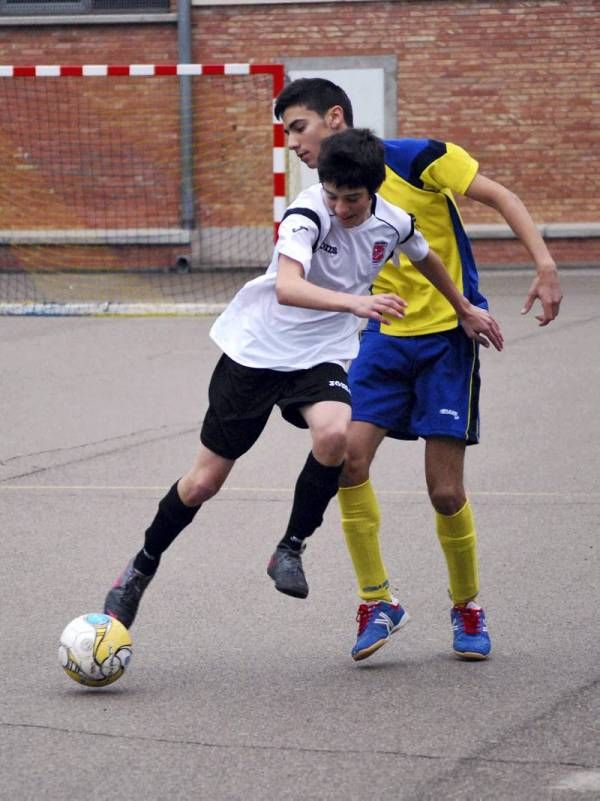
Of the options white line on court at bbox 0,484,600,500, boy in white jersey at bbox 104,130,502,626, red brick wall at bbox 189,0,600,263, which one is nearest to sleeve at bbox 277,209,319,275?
boy in white jersey at bbox 104,130,502,626

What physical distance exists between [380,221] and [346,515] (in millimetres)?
1024

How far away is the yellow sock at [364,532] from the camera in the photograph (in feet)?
17.6

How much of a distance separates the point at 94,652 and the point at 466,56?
51.6 ft

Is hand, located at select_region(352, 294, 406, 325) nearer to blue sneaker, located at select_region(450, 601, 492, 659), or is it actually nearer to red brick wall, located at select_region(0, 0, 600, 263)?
blue sneaker, located at select_region(450, 601, 492, 659)

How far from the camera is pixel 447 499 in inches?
212

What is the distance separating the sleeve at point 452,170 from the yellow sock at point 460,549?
3.57ft

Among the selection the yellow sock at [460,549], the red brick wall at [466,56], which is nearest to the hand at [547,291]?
the yellow sock at [460,549]

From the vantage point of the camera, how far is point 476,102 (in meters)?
19.7

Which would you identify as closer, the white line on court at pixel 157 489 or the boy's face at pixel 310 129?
the boy's face at pixel 310 129

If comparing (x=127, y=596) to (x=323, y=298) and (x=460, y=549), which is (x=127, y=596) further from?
(x=323, y=298)

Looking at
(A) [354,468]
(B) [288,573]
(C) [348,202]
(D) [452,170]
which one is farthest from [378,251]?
(B) [288,573]

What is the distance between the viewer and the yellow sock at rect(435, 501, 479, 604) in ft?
17.8

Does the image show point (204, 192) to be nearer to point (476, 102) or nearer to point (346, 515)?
point (476, 102)

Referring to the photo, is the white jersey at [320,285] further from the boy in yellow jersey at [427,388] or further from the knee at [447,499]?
the knee at [447,499]
